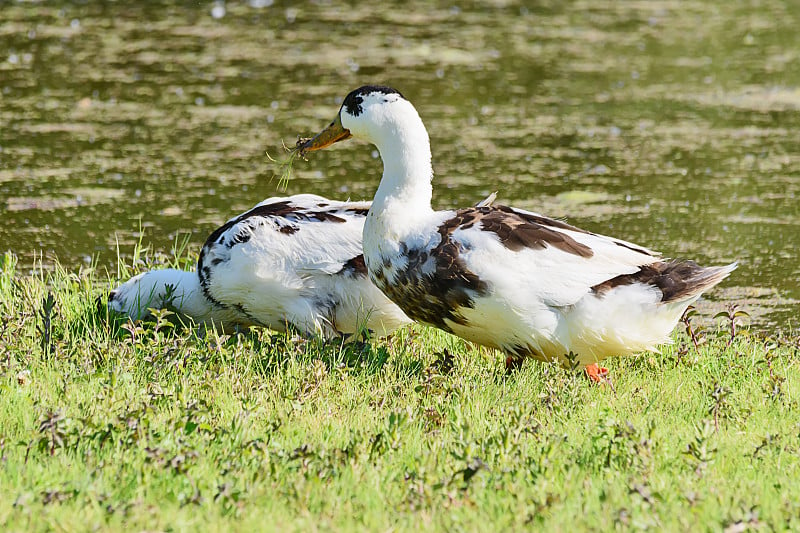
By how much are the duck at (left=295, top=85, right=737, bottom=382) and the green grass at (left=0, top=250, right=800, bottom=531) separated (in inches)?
8.1

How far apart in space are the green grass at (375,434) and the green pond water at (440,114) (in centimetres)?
141

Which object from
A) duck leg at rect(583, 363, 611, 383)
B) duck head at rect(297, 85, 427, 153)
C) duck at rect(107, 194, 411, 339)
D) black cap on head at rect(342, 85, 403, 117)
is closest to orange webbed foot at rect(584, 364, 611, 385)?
duck leg at rect(583, 363, 611, 383)

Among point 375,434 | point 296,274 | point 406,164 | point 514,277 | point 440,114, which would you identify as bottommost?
point 440,114

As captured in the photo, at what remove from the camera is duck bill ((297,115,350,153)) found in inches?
213

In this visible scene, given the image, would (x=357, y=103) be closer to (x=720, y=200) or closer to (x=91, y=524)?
(x=91, y=524)

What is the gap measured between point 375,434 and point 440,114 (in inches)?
229

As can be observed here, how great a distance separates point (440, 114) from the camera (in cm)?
973

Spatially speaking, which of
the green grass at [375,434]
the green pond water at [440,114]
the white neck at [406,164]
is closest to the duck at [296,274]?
the green grass at [375,434]

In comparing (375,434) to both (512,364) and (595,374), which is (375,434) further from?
(595,374)

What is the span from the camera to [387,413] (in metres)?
4.58

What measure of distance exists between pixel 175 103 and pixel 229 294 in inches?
190

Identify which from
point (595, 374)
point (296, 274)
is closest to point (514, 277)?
point (595, 374)

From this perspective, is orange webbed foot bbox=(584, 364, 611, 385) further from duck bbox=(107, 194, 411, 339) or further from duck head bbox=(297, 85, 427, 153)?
duck head bbox=(297, 85, 427, 153)

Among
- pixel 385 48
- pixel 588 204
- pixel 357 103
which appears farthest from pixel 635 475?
pixel 385 48
